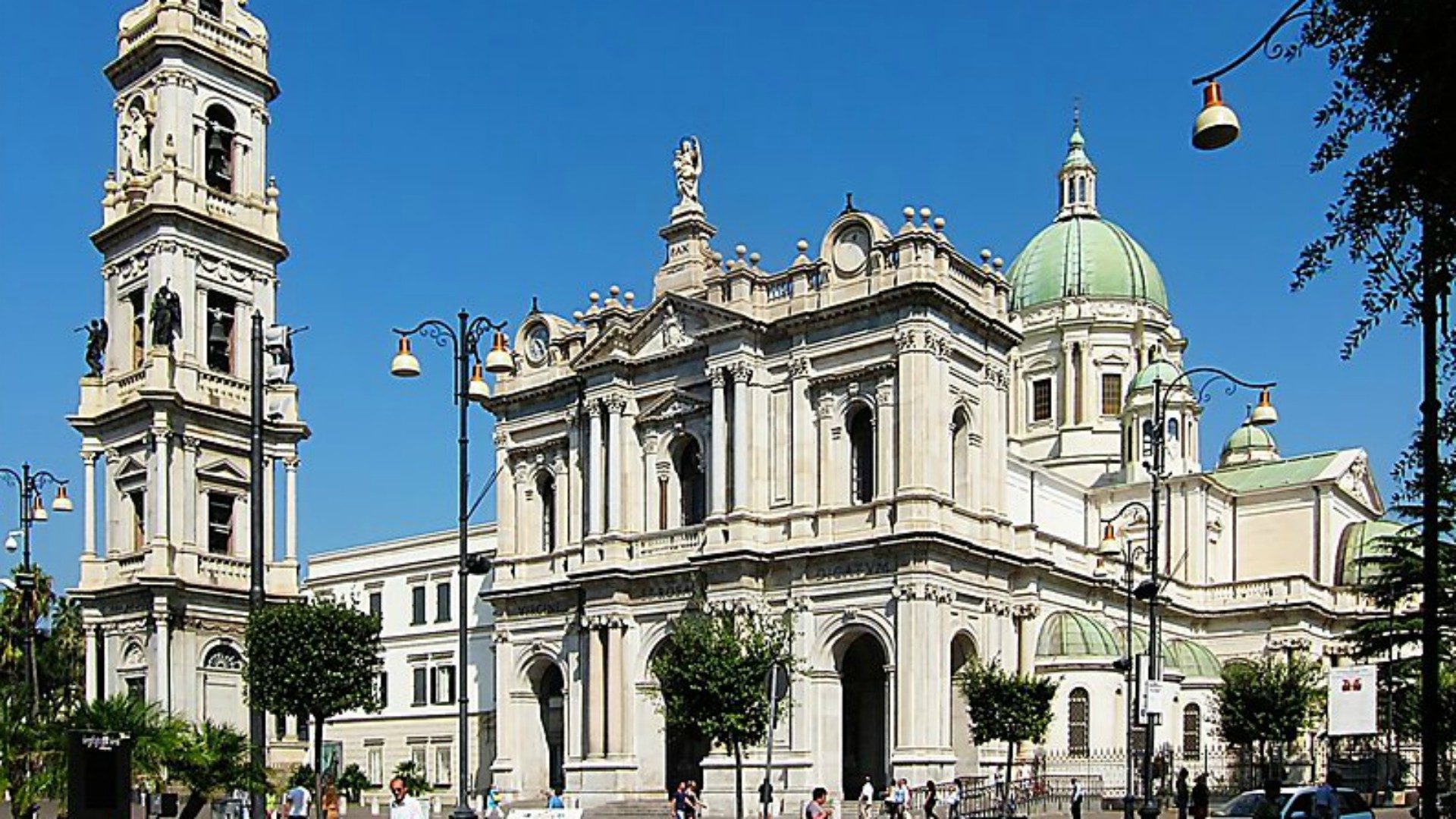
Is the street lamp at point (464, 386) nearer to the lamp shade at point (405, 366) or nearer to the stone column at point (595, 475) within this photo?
the lamp shade at point (405, 366)

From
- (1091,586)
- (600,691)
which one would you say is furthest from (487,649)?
(1091,586)

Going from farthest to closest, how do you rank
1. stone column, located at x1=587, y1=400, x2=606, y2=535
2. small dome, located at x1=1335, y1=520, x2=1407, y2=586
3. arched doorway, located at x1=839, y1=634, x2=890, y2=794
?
small dome, located at x1=1335, y1=520, x2=1407, y2=586 → stone column, located at x1=587, y1=400, x2=606, y2=535 → arched doorway, located at x1=839, y1=634, x2=890, y2=794

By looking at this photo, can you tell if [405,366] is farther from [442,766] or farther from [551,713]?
[442,766]

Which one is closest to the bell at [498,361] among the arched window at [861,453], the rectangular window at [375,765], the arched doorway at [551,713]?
the arched window at [861,453]

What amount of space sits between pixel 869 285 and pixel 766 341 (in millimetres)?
4283

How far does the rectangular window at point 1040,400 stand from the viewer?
258 feet

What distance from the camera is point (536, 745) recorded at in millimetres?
57625

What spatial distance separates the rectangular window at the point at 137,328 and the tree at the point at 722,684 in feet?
62.4

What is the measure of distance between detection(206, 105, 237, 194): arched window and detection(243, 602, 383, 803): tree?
14.2 metres

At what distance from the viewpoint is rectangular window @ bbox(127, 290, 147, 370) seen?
49.0m

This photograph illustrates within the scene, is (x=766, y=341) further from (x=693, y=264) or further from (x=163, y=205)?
(x=163, y=205)

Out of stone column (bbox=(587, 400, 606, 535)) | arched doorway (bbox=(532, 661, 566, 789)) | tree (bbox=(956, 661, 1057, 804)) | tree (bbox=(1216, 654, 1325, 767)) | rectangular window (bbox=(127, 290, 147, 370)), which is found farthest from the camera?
arched doorway (bbox=(532, 661, 566, 789))

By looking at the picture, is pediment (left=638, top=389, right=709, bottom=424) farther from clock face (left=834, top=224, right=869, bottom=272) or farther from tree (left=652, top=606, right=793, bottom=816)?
tree (left=652, top=606, right=793, bottom=816)

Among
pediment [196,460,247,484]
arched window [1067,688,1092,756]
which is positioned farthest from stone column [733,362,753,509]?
pediment [196,460,247,484]
